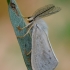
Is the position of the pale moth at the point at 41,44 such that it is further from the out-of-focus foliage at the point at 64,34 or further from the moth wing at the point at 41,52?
the out-of-focus foliage at the point at 64,34

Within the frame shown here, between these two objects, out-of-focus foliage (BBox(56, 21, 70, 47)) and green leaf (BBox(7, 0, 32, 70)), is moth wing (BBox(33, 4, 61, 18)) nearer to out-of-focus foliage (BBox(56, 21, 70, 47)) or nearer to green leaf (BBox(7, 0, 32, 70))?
green leaf (BBox(7, 0, 32, 70))

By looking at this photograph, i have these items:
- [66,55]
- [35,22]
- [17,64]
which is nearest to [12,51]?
[17,64]

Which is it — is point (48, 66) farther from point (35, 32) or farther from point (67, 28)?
point (67, 28)

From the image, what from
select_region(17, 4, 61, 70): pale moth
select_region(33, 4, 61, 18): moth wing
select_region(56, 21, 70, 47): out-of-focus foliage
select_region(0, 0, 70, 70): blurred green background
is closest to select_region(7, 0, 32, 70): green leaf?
select_region(17, 4, 61, 70): pale moth

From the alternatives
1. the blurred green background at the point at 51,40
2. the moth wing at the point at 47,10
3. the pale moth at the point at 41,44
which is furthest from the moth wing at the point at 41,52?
the blurred green background at the point at 51,40

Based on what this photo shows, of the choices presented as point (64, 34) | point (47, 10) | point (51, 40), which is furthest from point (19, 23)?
point (64, 34)
